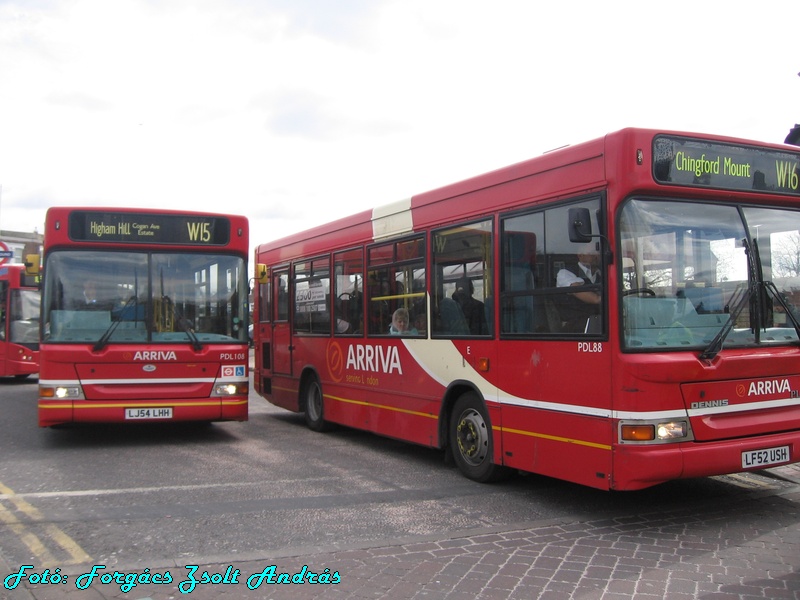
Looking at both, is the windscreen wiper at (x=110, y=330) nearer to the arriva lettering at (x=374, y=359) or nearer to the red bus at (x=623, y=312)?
the arriva lettering at (x=374, y=359)

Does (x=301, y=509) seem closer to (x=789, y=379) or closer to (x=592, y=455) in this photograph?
(x=592, y=455)

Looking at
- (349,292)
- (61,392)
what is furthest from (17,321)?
(349,292)

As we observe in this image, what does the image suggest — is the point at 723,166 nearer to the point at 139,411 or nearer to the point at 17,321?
the point at 139,411

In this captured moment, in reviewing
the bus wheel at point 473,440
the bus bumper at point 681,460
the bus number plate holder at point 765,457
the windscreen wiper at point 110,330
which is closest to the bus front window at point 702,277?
the bus bumper at point 681,460

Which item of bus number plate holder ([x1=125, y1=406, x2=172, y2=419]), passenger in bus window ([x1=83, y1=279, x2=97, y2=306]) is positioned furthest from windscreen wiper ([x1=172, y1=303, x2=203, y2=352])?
passenger in bus window ([x1=83, y1=279, x2=97, y2=306])

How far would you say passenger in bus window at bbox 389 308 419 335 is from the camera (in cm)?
925

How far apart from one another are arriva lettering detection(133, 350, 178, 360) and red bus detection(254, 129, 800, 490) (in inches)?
151

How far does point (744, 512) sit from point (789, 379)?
1195mm

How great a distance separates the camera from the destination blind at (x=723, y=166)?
630 centimetres

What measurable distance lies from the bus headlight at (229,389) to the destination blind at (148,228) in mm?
1943

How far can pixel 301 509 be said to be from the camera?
22.9 ft

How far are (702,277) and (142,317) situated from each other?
23.3 feet

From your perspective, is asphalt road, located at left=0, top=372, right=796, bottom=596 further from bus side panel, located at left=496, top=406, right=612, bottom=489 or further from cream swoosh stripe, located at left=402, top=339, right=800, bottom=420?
cream swoosh stripe, located at left=402, top=339, right=800, bottom=420

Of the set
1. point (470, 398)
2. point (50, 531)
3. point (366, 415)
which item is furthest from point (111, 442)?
point (470, 398)
